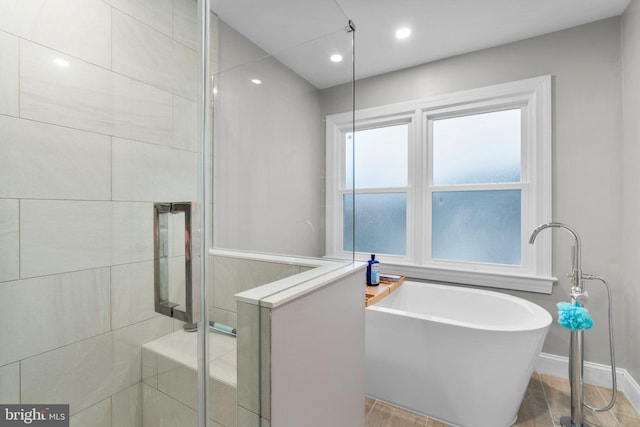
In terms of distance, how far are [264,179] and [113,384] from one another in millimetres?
880

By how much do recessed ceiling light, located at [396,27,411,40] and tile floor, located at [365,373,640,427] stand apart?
8.06 ft

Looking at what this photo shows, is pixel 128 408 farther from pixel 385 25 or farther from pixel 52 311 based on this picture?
pixel 385 25

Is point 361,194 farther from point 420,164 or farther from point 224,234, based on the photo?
point 224,234

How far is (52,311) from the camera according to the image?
59 centimetres

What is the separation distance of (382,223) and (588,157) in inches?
59.8

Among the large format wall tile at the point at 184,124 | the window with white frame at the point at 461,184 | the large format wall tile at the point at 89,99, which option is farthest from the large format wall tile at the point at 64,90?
the window with white frame at the point at 461,184

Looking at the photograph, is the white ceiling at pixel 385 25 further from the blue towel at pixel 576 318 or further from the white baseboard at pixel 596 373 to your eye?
the white baseboard at pixel 596 373

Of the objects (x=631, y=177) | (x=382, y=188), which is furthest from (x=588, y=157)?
(x=382, y=188)

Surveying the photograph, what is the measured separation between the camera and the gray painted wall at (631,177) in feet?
5.51

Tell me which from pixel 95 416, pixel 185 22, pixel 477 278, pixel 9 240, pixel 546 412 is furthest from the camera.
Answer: pixel 477 278

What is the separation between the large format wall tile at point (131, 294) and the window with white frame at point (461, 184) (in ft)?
5.08

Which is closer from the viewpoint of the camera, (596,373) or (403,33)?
(596,373)

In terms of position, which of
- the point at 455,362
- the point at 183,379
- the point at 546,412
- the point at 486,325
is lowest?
the point at 546,412

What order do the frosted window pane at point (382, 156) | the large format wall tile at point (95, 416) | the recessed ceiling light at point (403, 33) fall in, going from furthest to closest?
the frosted window pane at point (382, 156), the recessed ceiling light at point (403, 33), the large format wall tile at point (95, 416)
